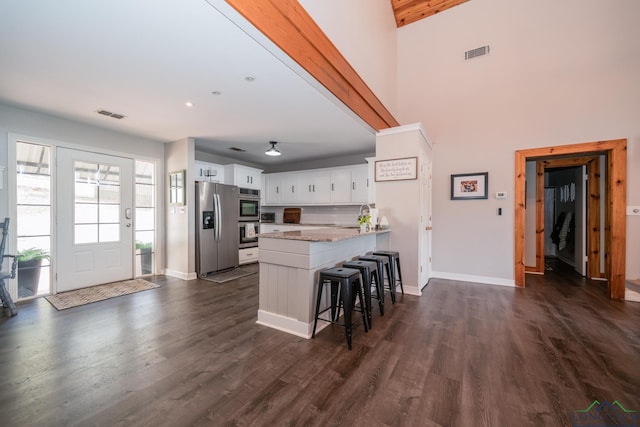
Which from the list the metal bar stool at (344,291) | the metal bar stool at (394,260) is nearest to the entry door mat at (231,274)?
the metal bar stool at (344,291)

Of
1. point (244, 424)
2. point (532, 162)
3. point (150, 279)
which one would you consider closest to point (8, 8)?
point (244, 424)

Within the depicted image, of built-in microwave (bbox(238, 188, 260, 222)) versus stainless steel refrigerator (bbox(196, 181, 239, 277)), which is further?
built-in microwave (bbox(238, 188, 260, 222))

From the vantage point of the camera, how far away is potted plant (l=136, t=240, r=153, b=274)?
15.3ft

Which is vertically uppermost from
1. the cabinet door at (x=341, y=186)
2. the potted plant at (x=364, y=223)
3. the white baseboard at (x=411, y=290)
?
the cabinet door at (x=341, y=186)

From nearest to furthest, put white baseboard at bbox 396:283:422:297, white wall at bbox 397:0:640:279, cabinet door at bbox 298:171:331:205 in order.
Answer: white wall at bbox 397:0:640:279, white baseboard at bbox 396:283:422:297, cabinet door at bbox 298:171:331:205

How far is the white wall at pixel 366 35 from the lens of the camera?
2633 mm

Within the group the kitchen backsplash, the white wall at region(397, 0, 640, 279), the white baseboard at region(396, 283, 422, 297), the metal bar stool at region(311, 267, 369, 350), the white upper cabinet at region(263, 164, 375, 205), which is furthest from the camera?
the kitchen backsplash

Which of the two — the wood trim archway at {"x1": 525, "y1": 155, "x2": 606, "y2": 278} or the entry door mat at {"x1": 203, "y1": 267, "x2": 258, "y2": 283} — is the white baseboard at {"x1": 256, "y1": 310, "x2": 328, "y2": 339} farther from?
the wood trim archway at {"x1": 525, "y1": 155, "x2": 606, "y2": 278}

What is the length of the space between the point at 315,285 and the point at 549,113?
438cm

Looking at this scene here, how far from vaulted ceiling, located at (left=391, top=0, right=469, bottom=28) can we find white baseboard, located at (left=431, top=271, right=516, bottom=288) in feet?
15.4

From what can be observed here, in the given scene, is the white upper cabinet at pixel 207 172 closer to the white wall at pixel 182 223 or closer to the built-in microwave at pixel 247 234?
the white wall at pixel 182 223

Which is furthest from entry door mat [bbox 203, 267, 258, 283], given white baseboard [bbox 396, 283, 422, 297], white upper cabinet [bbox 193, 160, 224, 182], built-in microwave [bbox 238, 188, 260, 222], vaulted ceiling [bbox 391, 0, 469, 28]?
vaulted ceiling [bbox 391, 0, 469, 28]

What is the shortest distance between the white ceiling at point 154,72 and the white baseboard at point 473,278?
288 centimetres

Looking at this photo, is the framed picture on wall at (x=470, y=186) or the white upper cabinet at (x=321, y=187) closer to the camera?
the framed picture on wall at (x=470, y=186)
